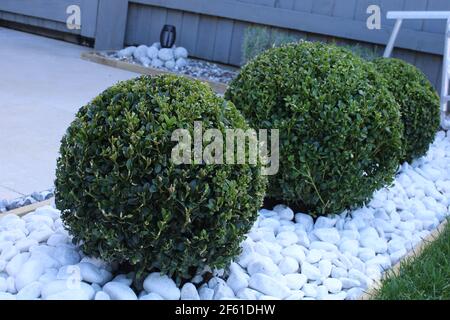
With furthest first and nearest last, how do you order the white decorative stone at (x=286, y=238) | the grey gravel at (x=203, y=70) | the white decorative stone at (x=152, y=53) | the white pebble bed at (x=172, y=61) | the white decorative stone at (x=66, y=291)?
Result: the white decorative stone at (x=152, y=53)
the white pebble bed at (x=172, y=61)
the grey gravel at (x=203, y=70)
the white decorative stone at (x=286, y=238)
the white decorative stone at (x=66, y=291)

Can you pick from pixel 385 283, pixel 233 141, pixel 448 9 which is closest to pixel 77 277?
pixel 233 141

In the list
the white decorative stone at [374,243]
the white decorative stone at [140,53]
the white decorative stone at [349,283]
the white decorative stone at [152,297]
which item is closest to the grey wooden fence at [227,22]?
the white decorative stone at [140,53]

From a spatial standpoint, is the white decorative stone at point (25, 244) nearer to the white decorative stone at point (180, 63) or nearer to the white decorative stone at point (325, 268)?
the white decorative stone at point (325, 268)

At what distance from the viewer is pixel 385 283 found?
7.75ft

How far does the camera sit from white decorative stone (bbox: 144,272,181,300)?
2.09 metres

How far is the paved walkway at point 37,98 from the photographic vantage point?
133 inches

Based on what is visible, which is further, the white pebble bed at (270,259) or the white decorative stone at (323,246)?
the white decorative stone at (323,246)

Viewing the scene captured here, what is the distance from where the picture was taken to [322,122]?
2736 mm

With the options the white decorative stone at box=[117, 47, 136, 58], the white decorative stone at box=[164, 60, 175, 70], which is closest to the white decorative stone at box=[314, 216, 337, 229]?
the white decorative stone at box=[164, 60, 175, 70]

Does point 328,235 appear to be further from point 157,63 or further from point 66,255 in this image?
point 157,63

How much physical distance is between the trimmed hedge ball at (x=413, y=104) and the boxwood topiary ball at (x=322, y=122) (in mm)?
732

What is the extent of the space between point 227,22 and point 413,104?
3.75 m

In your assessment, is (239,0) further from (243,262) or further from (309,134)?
(243,262)
